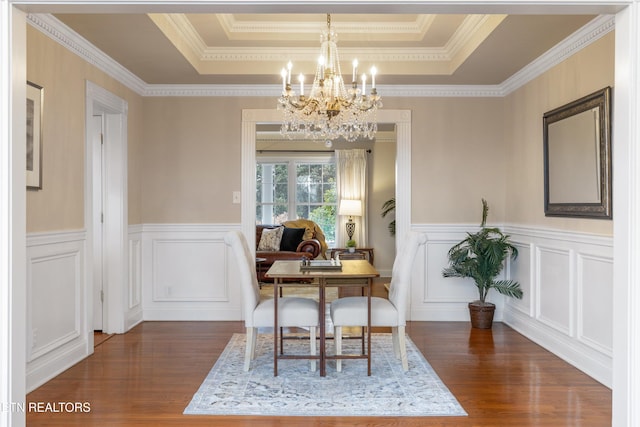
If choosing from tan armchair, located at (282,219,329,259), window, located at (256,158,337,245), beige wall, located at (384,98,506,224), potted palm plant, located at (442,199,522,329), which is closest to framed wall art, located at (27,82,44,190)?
beige wall, located at (384,98,506,224)

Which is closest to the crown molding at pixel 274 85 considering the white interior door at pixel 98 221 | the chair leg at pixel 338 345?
the white interior door at pixel 98 221

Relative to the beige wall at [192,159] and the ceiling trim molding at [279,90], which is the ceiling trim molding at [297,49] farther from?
the beige wall at [192,159]

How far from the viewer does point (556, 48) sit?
412 centimetres

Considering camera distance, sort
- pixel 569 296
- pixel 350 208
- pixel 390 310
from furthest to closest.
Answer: pixel 350 208 < pixel 569 296 < pixel 390 310

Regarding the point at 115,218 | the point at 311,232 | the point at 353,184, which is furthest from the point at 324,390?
the point at 353,184

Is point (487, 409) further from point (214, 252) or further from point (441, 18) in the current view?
point (214, 252)

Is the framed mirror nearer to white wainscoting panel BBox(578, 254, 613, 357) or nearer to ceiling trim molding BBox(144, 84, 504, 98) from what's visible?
white wainscoting panel BBox(578, 254, 613, 357)

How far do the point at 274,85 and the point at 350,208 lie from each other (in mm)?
3777

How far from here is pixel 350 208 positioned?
8.79 m

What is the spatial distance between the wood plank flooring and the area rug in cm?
8

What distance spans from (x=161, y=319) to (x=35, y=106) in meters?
2.72

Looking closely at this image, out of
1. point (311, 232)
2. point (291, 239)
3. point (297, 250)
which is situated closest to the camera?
point (297, 250)

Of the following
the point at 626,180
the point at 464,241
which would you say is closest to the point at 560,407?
the point at 626,180

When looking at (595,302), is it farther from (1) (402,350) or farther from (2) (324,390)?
(2) (324,390)
